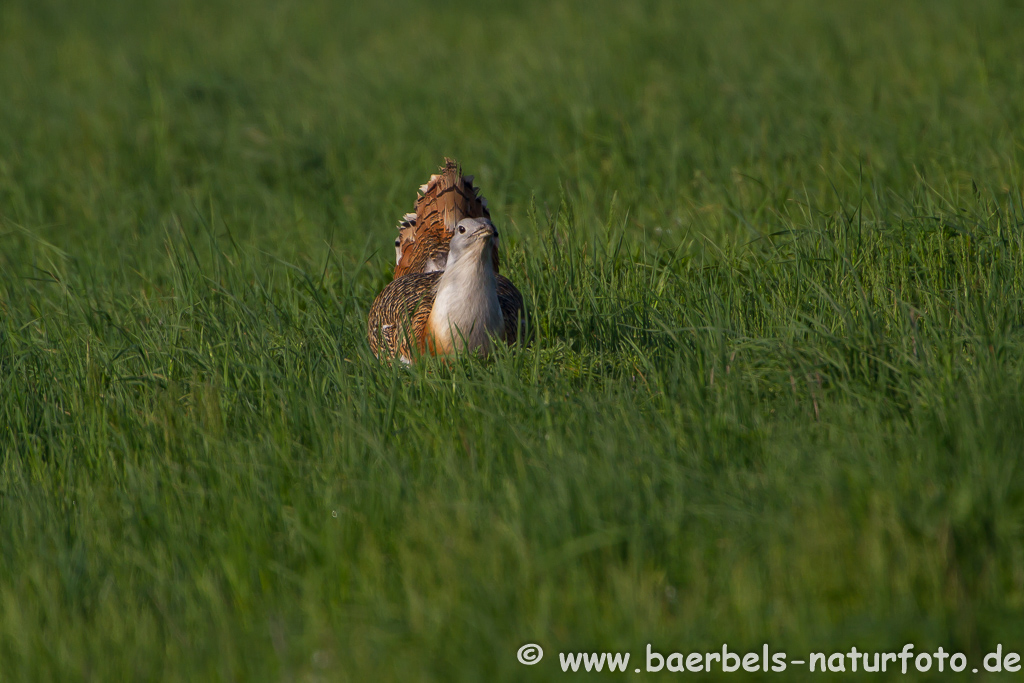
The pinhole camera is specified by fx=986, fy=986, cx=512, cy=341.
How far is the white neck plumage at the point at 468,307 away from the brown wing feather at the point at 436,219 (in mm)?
983

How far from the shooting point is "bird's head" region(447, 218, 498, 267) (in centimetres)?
356

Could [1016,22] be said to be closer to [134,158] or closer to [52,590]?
[134,158]

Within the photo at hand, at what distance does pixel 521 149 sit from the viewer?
603 cm

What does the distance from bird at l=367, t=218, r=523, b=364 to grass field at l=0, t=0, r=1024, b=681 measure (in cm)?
13

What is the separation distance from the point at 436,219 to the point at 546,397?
6.11 feet

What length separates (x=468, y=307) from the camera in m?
3.51

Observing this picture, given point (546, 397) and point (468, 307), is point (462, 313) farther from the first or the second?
point (546, 397)

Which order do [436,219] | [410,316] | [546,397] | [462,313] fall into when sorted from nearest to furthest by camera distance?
[546,397]
[462,313]
[410,316]
[436,219]

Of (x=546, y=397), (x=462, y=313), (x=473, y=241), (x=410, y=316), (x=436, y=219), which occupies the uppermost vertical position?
(x=436, y=219)

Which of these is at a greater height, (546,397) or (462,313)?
(462,313)

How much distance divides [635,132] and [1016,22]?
3294mm

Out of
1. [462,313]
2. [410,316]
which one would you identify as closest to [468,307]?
[462,313]

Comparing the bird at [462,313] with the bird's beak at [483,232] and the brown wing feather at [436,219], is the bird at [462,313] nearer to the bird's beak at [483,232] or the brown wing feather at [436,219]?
the bird's beak at [483,232]

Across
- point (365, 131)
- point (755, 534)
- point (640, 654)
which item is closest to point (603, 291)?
point (755, 534)
